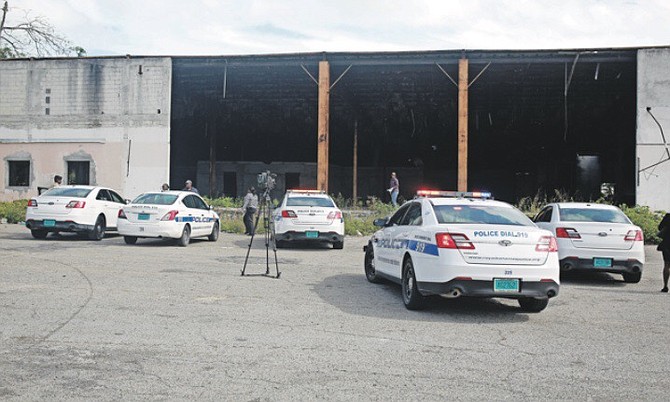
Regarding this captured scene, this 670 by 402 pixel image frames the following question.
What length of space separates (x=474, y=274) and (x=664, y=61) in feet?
71.6

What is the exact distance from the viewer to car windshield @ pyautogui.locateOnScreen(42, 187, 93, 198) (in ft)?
62.2

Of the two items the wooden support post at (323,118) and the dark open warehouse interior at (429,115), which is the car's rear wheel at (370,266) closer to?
the wooden support post at (323,118)

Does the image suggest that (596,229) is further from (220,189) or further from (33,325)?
(220,189)

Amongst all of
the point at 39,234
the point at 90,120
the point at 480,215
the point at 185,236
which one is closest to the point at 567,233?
the point at 480,215

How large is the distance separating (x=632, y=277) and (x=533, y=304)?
15.9 feet

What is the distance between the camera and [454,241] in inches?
340

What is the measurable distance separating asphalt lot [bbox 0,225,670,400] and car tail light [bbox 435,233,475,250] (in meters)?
0.95

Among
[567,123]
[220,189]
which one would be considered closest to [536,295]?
[567,123]

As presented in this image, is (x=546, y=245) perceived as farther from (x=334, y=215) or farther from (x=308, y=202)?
(x=308, y=202)

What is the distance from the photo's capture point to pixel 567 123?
116 ft

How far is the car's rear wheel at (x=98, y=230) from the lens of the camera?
63.1 ft

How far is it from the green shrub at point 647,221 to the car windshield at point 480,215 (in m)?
12.2

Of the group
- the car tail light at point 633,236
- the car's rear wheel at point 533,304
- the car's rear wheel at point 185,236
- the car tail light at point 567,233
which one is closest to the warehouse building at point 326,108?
the car's rear wheel at point 185,236

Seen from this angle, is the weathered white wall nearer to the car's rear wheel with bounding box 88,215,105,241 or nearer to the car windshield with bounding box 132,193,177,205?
the car windshield with bounding box 132,193,177,205
